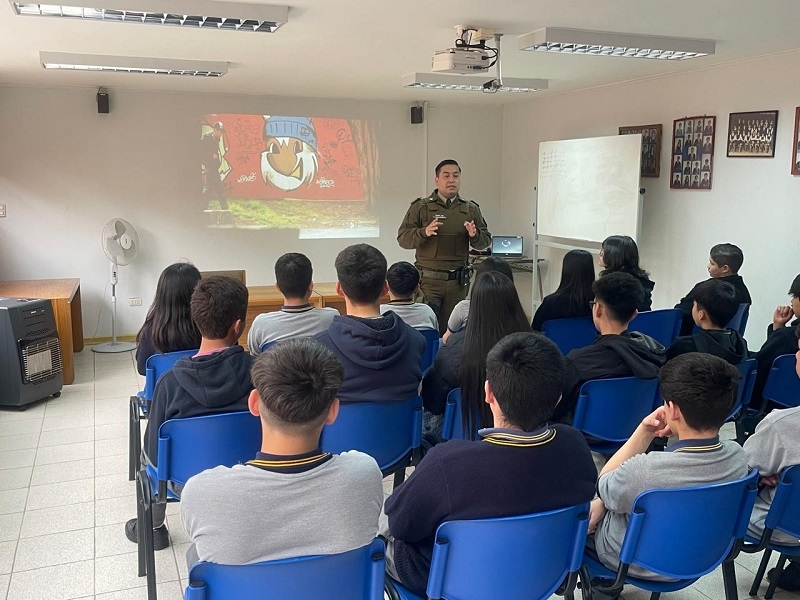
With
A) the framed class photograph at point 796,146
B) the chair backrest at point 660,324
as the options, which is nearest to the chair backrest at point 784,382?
the chair backrest at point 660,324

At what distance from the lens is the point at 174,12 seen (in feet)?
11.2

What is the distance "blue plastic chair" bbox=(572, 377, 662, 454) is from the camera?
2.79 m

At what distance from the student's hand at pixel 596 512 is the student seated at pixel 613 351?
0.78 m

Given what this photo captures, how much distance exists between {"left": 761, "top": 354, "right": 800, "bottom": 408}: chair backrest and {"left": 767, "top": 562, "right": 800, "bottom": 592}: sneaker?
2.82 feet

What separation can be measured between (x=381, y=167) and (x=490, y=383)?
21.5 feet

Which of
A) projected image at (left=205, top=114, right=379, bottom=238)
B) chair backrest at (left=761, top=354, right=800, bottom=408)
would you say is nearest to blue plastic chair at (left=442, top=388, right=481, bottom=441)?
chair backrest at (left=761, top=354, right=800, bottom=408)

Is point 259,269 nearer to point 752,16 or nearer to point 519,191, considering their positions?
point 519,191

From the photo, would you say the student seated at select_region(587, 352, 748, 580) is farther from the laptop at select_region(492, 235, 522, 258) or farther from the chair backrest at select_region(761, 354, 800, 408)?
the laptop at select_region(492, 235, 522, 258)

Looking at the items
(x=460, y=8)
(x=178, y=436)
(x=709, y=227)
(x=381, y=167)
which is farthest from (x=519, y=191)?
(x=178, y=436)

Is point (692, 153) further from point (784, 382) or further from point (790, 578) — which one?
point (790, 578)

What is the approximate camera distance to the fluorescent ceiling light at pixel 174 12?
338cm

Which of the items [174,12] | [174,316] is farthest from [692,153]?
[174,316]

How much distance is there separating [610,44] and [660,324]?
71.6 inches

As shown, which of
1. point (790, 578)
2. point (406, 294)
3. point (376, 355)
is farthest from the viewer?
point (406, 294)
